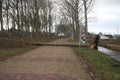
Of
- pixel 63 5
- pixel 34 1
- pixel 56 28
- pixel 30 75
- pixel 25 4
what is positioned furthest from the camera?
pixel 56 28

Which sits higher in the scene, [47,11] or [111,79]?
[47,11]

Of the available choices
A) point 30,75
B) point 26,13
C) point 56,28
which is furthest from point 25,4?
point 56,28

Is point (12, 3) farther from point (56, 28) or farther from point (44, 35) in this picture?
point (56, 28)

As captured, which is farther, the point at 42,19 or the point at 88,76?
the point at 42,19

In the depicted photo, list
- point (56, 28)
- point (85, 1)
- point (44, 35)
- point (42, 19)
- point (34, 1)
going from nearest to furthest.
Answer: point (85, 1) < point (34, 1) < point (42, 19) < point (44, 35) < point (56, 28)

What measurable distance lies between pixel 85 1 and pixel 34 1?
9.83 m

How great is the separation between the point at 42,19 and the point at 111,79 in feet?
206

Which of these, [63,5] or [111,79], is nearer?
[111,79]

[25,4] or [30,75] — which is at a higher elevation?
[25,4]

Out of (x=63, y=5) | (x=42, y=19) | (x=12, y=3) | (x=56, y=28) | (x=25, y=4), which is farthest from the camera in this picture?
(x=56, y=28)

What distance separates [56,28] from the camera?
123 meters

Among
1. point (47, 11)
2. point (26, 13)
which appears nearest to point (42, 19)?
point (47, 11)

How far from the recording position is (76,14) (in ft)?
177

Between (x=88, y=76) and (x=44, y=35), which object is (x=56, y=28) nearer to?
(x=44, y=35)
